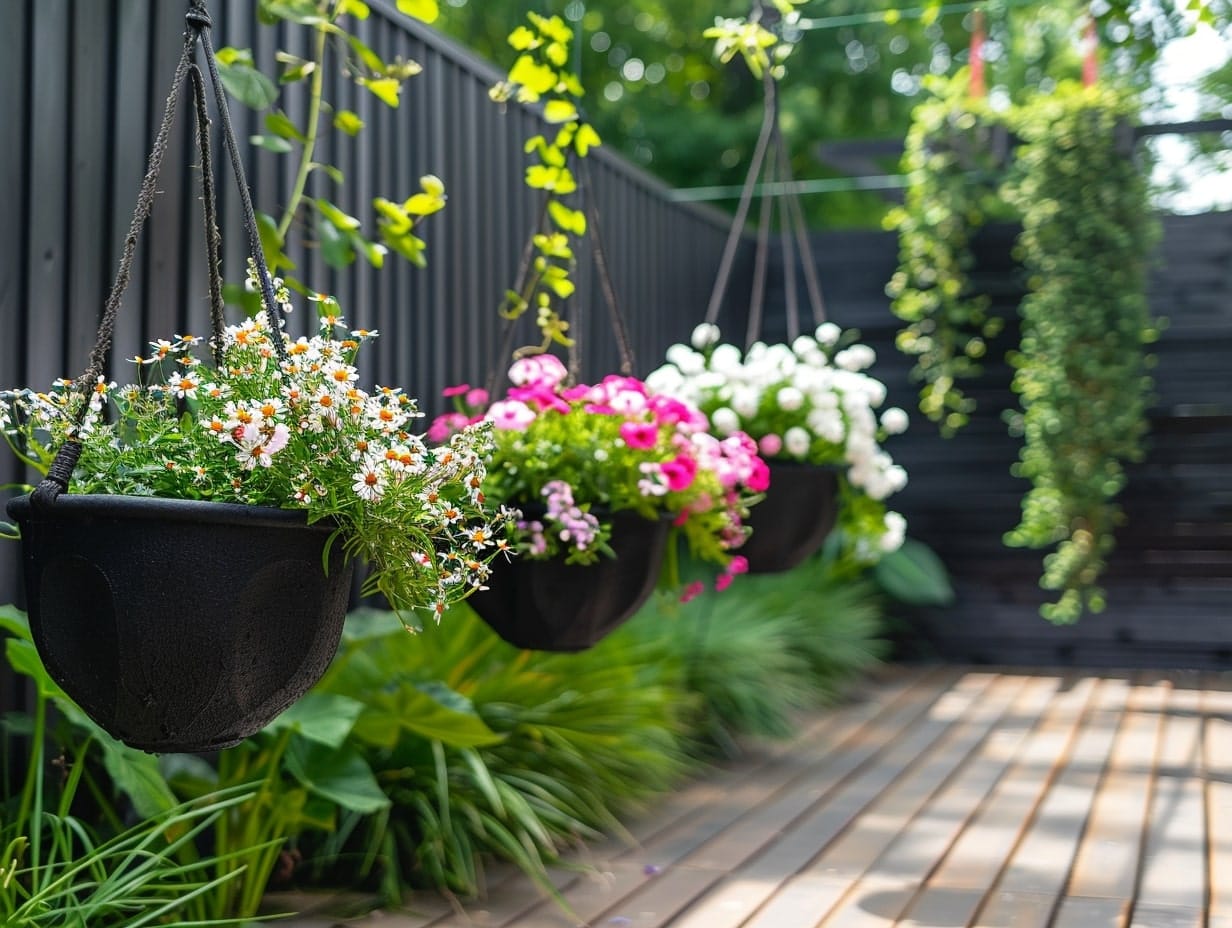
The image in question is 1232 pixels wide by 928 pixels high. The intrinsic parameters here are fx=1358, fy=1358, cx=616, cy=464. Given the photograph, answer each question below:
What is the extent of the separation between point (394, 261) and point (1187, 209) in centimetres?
380

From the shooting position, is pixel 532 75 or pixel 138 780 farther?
pixel 532 75

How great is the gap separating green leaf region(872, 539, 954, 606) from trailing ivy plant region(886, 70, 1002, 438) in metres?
0.54

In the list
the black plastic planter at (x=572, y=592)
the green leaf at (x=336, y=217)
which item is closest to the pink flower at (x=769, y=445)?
the black plastic planter at (x=572, y=592)

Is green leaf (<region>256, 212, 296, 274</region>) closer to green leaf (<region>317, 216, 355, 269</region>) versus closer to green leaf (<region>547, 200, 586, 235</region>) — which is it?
green leaf (<region>317, 216, 355, 269</region>)

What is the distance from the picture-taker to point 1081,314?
4734mm

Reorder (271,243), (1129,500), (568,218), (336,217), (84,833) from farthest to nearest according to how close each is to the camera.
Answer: (1129,500)
(568,218)
(336,217)
(271,243)
(84,833)

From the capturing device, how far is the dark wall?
5.33 meters

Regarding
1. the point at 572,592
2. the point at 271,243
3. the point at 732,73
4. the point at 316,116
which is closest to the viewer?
the point at 572,592

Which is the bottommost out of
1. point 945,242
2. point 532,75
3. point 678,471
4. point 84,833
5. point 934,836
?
point 934,836

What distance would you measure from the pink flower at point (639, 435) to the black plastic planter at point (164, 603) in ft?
2.71

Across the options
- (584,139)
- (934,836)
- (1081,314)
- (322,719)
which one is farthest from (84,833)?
(1081,314)

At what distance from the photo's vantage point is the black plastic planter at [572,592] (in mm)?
2076

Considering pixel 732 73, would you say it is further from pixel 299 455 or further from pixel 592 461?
pixel 299 455

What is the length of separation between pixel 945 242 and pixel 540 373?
3298mm
